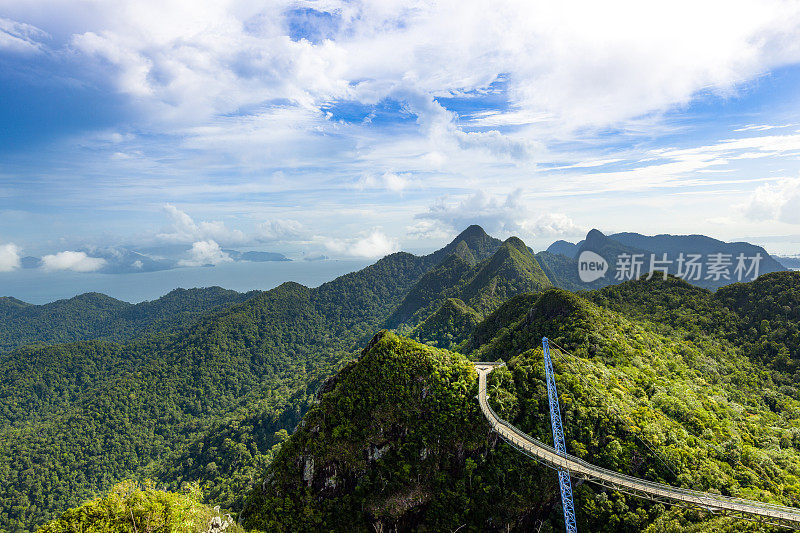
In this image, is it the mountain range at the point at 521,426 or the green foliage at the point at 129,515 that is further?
the mountain range at the point at 521,426

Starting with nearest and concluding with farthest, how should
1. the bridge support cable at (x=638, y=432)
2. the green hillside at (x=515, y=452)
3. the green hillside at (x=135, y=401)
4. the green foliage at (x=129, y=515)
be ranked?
the green foliage at (x=129, y=515) → the bridge support cable at (x=638, y=432) → the green hillside at (x=515, y=452) → the green hillside at (x=135, y=401)

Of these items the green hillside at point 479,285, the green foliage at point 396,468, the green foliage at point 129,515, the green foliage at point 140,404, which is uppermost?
the green hillside at point 479,285

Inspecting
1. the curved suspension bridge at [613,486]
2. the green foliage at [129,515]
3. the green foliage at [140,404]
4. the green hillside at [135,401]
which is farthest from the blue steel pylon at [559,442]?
the green hillside at [135,401]

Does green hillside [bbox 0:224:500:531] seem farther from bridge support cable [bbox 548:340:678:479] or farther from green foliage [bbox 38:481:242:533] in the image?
bridge support cable [bbox 548:340:678:479]

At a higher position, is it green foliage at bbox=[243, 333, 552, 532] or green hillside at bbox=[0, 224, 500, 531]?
green foliage at bbox=[243, 333, 552, 532]

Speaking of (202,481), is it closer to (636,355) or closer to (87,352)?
(636,355)

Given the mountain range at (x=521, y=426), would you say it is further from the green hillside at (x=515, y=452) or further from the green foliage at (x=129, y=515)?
the green foliage at (x=129, y=515)

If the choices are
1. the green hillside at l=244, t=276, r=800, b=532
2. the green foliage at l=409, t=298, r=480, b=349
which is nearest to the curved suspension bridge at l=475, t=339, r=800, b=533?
the green hillside at l=244, t=276, r=800, b=532

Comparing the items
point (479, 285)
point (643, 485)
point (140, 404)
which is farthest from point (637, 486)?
point (140, 404)
